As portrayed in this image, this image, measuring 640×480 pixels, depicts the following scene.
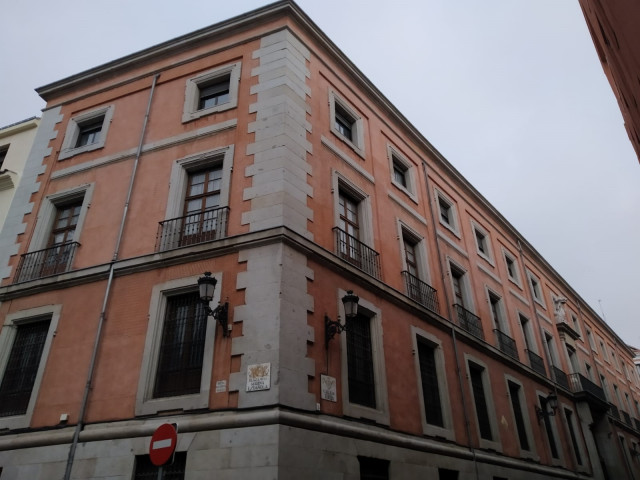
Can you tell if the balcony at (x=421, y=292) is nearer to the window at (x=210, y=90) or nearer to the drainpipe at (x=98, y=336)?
the window at (x=210, y=90)

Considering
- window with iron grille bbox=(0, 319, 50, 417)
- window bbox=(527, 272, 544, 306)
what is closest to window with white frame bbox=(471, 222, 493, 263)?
window bbox=(527, 272, 544, 306)

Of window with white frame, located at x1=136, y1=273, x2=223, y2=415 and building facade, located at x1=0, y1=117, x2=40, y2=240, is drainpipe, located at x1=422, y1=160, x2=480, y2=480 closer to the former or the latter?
window with white frame, located at x1=136, y1=273, x2=223, y2=415

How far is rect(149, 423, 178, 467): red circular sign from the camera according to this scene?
6223mm

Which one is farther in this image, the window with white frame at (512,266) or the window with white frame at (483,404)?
the window with white frame at (512,266)

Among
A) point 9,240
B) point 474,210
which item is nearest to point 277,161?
point 9,240

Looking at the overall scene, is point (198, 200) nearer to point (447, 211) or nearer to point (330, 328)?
point (330, 328)

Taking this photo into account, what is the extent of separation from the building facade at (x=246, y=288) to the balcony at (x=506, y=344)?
30 cm

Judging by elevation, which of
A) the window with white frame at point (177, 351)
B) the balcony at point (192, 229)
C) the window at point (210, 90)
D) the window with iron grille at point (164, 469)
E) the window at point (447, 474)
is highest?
the window at point (210, 90)

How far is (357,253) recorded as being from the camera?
1211 cm

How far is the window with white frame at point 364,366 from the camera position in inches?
392

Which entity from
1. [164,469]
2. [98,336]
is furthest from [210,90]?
[164,469]

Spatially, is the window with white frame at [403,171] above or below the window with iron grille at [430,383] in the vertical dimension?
above

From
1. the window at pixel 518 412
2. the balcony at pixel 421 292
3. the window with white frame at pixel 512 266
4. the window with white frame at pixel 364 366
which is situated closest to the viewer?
the window with white frame at pixel 364 366

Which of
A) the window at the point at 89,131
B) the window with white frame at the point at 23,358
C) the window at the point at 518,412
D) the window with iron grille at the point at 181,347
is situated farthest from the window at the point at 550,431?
the window at the point at 89,131
